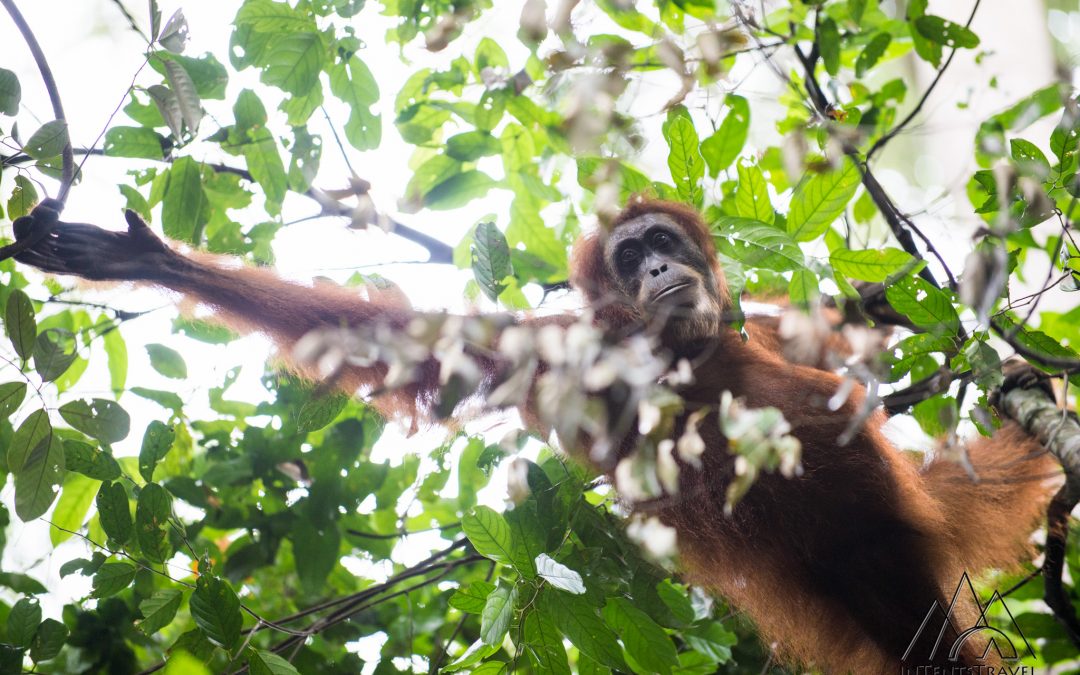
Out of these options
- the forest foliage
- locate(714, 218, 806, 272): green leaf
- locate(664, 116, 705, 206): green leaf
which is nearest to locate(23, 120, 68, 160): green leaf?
the forest foliage

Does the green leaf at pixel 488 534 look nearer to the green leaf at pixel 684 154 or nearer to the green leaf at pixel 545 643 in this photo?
the green leaf at pixel 545 643

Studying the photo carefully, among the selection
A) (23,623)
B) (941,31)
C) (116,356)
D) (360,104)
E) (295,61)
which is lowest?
(23,623)

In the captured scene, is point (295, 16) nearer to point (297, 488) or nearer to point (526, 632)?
point (297, 488)

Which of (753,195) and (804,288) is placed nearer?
(804,288)

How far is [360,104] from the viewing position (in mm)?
3826

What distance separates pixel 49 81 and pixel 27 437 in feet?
4.02

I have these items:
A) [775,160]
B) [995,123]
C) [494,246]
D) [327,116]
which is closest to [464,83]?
[327,116]

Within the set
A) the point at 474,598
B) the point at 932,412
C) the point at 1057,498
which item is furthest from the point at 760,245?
the point at 1057,498

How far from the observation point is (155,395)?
3.86 meters

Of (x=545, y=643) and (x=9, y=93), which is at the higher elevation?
(x=9, y=93)

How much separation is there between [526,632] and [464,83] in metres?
2.62

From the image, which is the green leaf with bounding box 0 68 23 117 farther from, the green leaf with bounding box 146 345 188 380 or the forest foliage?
the green leaf with bounding box 146 345 188 380

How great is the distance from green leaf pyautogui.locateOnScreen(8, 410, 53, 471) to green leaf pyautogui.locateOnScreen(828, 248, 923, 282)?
3.01 m

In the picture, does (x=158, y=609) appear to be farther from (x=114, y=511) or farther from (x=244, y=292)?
(x=244, y=292)
